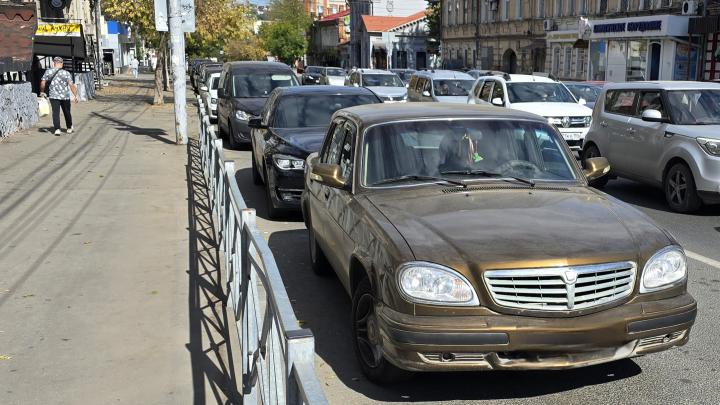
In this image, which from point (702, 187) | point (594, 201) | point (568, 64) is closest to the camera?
point (594, 201)

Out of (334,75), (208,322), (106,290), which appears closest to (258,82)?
(106,290)

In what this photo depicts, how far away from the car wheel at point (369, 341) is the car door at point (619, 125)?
7.51m

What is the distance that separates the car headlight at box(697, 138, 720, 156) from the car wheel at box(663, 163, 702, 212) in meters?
0.38

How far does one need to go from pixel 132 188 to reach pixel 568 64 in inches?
1445

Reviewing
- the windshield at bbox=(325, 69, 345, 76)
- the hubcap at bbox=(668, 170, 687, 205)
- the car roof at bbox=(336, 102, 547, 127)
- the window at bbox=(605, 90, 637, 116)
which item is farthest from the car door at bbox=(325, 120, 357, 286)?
the windshield at bbox=(325, 69, 345, 76)

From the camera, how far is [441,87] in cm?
2088

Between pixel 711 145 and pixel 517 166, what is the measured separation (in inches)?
204

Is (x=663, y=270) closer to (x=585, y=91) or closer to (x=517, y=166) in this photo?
(x=517, y=166)

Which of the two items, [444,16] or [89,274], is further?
[444,16]

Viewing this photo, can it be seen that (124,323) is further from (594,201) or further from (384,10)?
(384,10)

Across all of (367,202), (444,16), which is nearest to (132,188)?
(367,202)

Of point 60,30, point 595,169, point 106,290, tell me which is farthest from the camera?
point 60,30

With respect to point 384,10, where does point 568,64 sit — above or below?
below

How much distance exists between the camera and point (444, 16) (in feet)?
206
